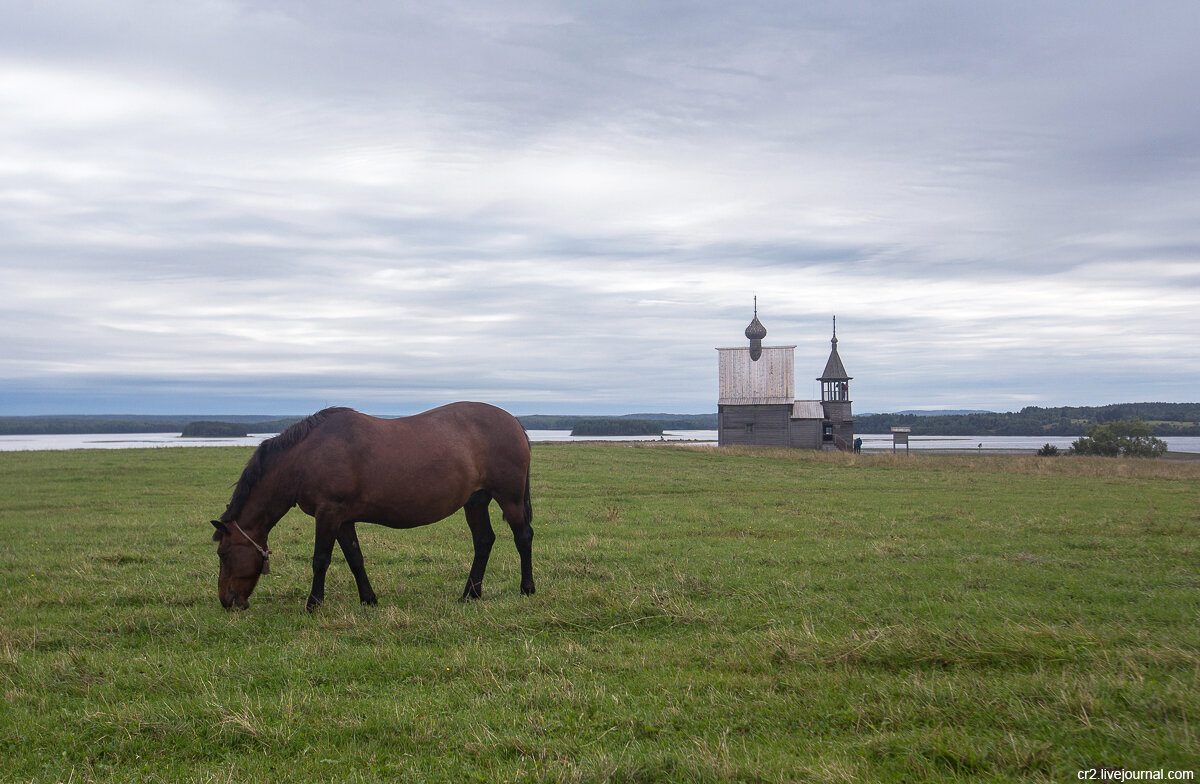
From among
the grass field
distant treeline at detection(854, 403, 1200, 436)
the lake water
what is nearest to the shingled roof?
the lake water

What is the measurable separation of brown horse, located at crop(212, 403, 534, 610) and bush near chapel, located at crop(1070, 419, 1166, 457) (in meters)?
58.6

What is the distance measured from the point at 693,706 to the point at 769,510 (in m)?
12.2

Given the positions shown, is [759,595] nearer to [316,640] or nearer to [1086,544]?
[316,640]

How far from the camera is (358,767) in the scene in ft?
13.9

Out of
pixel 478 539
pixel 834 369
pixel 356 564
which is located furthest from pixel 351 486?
pixel 834 369

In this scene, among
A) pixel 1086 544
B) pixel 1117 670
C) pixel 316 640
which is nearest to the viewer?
pixel 1117 670

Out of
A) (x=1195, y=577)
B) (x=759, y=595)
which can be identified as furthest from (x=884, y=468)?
(x=759, y=595)

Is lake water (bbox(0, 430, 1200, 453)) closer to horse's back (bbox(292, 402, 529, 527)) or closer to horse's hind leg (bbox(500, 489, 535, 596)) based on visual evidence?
horse's back (bbox(292, 402, 529, 527))

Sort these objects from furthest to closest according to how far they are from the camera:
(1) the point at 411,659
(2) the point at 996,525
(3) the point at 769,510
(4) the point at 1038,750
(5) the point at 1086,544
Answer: (3) the point at 769,510 → (2) the point at 996,525 → (5) the point at 1086,544 → (1) the point at 411,659 → (4) the point at 1038,750

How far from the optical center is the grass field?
423 cm

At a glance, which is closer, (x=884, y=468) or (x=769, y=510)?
(x=769, y=510)

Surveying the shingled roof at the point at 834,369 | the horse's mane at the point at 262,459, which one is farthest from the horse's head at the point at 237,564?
the shingled roof at the point at 834,369

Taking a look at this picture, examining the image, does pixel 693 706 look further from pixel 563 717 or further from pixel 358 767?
pixel 358 767

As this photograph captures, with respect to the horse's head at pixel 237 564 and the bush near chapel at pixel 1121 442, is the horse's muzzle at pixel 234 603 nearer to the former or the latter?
the horse's head at pixel 237 564
